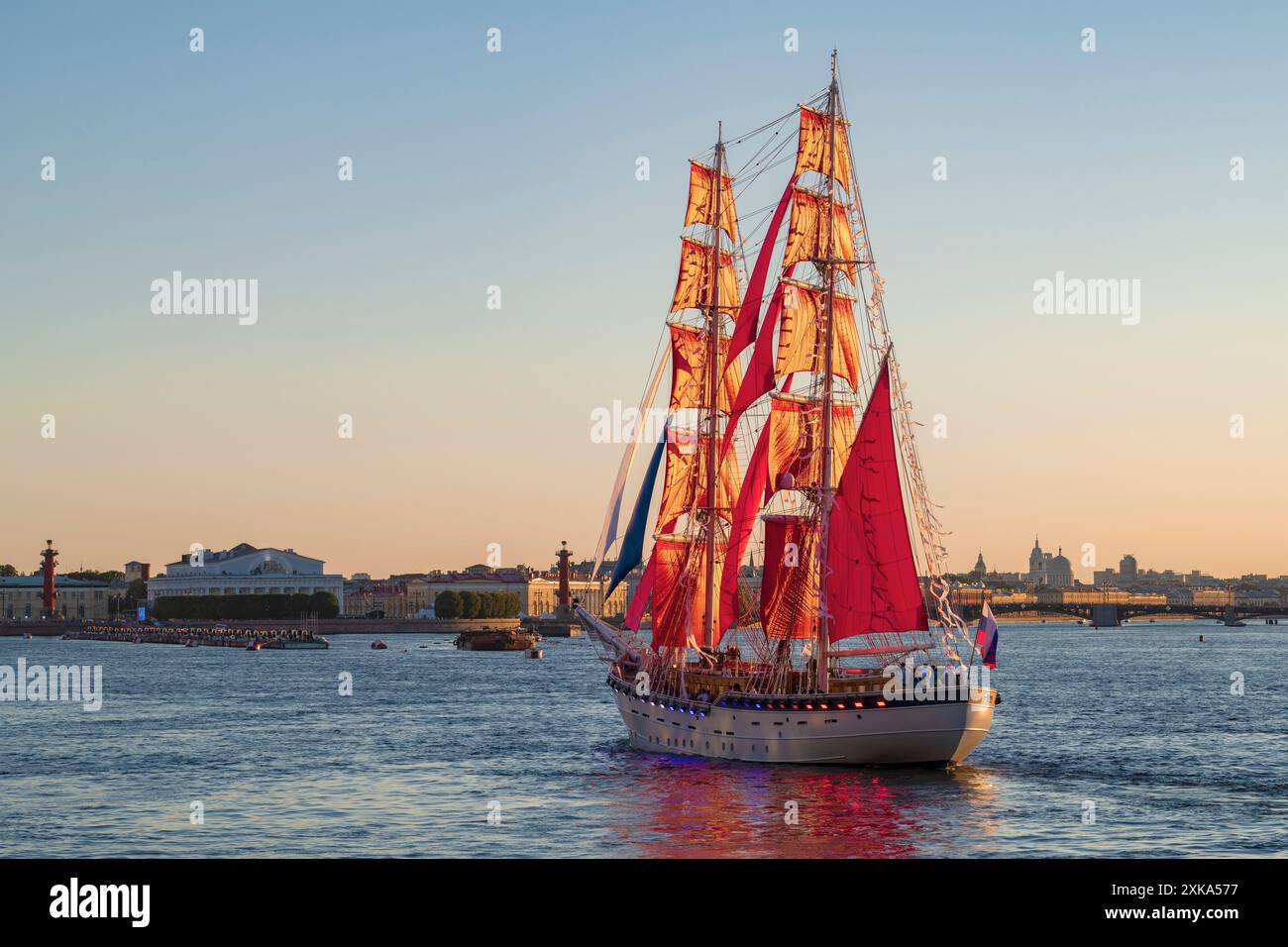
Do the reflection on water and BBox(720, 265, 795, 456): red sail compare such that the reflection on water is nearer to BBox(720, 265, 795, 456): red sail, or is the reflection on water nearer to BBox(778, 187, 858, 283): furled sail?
BBox(720, 265, 795, 456): red sail

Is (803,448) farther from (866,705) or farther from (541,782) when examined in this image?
(541,782)

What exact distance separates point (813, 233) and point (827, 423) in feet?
20.9

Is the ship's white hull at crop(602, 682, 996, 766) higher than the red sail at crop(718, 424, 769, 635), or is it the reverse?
the red sail at crop(718, 424, 769, 635)

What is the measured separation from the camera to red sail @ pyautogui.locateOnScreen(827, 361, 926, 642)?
137 ft

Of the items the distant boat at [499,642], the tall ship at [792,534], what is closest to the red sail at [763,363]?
the tall ship at [792,534]

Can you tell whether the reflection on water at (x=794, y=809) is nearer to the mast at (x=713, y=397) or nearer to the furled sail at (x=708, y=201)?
the mast at (x=713, y=397)

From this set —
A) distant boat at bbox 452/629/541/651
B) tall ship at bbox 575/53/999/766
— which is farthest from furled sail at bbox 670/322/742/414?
distant boat at bbox 452/629/541/651

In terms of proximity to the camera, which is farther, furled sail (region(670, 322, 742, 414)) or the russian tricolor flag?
furled sail (region(670, 322, 742, 414))

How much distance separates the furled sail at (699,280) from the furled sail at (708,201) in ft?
3.38

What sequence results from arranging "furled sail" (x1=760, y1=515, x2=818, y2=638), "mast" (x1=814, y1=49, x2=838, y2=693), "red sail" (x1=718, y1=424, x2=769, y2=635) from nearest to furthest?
"mast" (x1=814, y1=49, x2=838, y2=693) → "furled sail" (x1=760, y1=515, x2=818, y2=638) → "red sail" (x1=718, y1=424, x2=769, y2=635)

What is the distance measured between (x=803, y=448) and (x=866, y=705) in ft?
30.0

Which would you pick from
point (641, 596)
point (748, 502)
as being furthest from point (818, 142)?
point (641, 596)

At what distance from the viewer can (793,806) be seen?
34.7m
